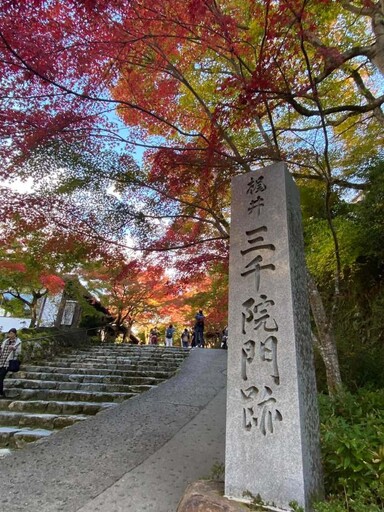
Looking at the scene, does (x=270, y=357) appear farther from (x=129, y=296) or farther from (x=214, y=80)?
(x=129, y=296)

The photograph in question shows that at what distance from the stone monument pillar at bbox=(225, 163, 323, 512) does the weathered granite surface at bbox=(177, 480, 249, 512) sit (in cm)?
12

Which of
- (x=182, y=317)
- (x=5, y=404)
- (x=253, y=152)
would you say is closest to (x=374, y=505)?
(x=253, y=152)

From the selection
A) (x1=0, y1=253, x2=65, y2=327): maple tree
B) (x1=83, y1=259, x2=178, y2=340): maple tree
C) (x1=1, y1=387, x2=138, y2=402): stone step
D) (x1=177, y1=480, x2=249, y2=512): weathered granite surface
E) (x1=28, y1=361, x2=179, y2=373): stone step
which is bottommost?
(x1=177, y1=480, x2=249, y2=512): weathered granite surface

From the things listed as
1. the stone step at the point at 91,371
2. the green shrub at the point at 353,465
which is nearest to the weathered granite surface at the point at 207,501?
the green shrub at the point at 353,465

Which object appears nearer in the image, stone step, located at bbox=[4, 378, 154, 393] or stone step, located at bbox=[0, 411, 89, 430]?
stone step, located at bbox=[0, 411, 89, 430]

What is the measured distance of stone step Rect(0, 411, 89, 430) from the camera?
197 inches

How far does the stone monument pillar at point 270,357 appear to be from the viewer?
239 centimetres

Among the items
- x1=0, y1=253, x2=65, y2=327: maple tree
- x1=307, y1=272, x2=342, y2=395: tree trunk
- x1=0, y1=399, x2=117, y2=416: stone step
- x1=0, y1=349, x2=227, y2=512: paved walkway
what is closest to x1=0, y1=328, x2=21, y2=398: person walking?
x1=0, y1=399, x2=117, y2=416: stone step

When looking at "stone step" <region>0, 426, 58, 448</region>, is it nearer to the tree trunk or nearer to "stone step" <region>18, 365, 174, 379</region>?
"stone step" <region>18, 365, 174, 379</region>

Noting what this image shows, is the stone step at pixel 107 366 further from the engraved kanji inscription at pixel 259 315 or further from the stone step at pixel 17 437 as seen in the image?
the engraved kanji inscription at pixel 259 315

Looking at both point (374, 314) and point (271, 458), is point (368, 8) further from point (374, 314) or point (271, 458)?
point (271, 458)

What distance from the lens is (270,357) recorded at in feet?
8.85

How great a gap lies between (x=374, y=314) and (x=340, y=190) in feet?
9.22

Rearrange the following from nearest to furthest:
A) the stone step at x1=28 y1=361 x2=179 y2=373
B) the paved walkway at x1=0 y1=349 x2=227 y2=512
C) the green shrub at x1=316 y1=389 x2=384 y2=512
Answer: the green shrub at x1=316 y1=389 x2=384 y2=512, the paved walkway at x1=0 y1=349 x2=227 y2=512, the stone step at x1=28 y1=361 x2=179 y2=373
